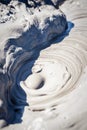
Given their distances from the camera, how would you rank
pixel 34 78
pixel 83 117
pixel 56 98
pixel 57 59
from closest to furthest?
pixel 83 117 → pixel 56 98 → pixel 34 78 → pixel 57 59

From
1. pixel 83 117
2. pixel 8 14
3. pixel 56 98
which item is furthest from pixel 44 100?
pixel 8 14

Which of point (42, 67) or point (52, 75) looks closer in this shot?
point (52, 75)

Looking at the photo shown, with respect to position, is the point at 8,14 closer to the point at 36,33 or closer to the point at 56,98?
the point at 36,33

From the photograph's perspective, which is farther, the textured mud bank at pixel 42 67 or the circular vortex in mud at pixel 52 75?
the circular vortex in mud at pixel 52 75

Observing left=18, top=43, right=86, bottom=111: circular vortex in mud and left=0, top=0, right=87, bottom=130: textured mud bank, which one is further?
left=18, top=43, right=86, bottom=111: circular vortex in mud

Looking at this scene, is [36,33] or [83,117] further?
[36,33]
